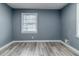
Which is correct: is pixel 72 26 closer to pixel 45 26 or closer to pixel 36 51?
pixel 36 51

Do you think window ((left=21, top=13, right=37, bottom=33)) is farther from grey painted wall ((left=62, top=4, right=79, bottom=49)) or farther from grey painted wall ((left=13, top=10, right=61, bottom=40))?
grey painted wall ((left=62, top=4, right=79, bottom=49))

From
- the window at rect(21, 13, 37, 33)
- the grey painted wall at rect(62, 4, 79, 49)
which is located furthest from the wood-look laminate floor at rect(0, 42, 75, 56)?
the window at rect(21, 13, 37, 33)

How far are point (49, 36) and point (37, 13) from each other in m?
1.60

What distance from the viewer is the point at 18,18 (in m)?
6.62

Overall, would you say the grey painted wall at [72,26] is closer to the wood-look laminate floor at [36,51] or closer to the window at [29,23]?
the wood-look laminate floor at [36,51]

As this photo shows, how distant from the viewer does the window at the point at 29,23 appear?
6.68 m

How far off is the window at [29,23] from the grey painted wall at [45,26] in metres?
0.24

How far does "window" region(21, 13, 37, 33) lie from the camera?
6676 millimetres

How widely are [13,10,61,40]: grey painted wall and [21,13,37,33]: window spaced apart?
24 centimetres

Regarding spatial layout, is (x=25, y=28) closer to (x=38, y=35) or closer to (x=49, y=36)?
(x=38, y=35)

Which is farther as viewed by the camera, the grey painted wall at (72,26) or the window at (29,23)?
the window at (29,23)

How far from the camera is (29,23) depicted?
6719 millimetres

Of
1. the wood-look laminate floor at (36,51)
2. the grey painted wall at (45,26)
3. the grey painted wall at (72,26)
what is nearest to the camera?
the wood-look laminate floor at (36,51)

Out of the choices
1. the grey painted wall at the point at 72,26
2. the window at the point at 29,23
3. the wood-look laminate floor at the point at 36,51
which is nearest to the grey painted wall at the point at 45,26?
the window at the point at 29,23
